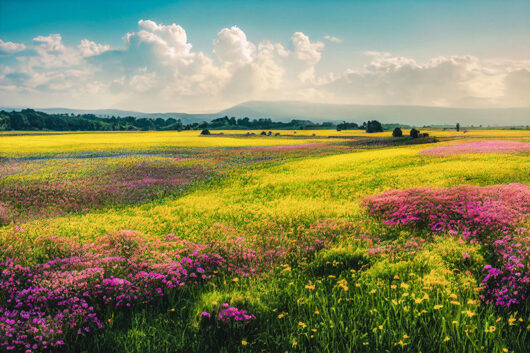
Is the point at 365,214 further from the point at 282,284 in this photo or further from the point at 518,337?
the point at 518,337

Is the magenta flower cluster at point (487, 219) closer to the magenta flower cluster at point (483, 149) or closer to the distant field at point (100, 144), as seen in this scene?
the magenta flower cluster at point (483, 149)

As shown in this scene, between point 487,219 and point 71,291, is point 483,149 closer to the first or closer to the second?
point 487,219

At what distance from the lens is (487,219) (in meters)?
9.25

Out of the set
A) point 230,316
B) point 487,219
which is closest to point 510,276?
point 487,219

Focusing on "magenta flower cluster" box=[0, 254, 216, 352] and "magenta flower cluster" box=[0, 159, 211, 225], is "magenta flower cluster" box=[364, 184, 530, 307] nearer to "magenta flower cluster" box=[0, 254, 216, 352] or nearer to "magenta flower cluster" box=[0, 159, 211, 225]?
"magenta flower cluster" box=[0, 254, 216, 352]

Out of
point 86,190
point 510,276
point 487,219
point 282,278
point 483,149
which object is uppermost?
point 483,149

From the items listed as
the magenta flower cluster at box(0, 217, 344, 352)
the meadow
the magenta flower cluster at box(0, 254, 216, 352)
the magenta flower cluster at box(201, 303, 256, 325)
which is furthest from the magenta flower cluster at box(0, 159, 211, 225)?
the magenta flower cluster at box(201, 303, 256, 325)

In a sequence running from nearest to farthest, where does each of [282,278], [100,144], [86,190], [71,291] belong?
1. [71,291]
2. [282,278]
3. [86,190]
4. [100,144]

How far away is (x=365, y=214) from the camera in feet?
41.0

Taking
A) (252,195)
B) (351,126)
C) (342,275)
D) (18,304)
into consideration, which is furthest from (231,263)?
(351,126)

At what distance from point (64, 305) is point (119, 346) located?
1.79 metres

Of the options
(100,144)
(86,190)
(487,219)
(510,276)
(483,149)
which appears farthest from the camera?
(100,144)

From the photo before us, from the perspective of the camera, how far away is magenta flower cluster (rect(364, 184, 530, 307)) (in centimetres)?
601

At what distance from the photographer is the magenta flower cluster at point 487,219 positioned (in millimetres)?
6008
